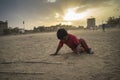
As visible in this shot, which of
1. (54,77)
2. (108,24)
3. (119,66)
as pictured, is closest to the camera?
(54,77)

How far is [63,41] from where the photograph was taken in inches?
305

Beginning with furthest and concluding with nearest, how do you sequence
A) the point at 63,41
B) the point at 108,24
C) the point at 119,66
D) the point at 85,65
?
the point at 108,24 < the point at 63,41 < the point at 85,65 < the point at 119,66

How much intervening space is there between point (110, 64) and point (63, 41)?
2.39m

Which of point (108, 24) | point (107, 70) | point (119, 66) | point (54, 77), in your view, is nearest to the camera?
point (54, 77)

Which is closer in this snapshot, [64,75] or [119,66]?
[64,75]

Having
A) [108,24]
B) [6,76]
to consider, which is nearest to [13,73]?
[6,76]

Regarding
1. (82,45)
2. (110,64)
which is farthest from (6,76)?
(82,45)

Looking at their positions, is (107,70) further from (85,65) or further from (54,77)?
(54,77)

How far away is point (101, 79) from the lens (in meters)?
4.64

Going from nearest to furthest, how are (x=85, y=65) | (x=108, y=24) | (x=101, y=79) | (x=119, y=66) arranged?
(x=101, y=79), (x=119, y=66), (x=85, y=65), (x=108, y=24)

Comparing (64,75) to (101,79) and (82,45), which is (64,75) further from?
(82,45)

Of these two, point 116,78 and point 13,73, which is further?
point 13,73

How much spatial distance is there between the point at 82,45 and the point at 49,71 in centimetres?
296

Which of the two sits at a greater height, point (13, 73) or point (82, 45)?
point (82, 45)
